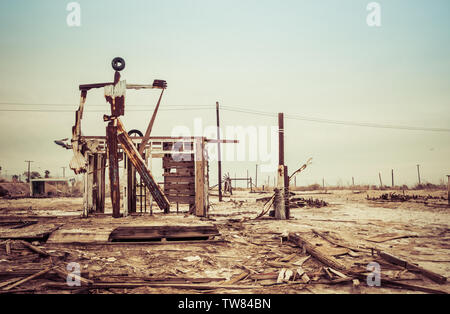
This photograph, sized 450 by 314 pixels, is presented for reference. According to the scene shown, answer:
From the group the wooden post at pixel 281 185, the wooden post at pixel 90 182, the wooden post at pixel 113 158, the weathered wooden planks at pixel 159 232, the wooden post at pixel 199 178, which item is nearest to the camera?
the weathered wooden planks at pixel 159 232

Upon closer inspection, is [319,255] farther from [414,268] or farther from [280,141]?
[280,141]

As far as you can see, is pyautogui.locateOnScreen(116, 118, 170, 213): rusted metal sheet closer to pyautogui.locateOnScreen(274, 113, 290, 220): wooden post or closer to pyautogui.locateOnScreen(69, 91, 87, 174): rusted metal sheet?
pyautogui.locateOnScreen(69, 91, 87, 174): rusted metal sheet

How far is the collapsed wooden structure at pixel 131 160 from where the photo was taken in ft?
39.4

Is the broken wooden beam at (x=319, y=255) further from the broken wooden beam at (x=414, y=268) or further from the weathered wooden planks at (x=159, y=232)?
the weathered wooden planks at (x=159, y=232)

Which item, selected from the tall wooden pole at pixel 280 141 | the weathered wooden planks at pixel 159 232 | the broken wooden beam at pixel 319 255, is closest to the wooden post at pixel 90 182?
the weathered wooden planks at pixel 159 232

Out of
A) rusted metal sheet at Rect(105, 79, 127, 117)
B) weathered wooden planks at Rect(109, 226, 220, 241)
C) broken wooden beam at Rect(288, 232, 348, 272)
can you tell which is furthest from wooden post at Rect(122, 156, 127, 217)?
broken wooden beam at Rect(288, 232, 348, 272)

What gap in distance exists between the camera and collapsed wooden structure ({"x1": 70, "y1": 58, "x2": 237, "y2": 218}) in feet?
39.4

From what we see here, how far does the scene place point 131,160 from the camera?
1191 centimetres

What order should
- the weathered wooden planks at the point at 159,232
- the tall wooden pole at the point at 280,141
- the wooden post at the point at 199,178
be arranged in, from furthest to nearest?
the tall wooden pole at the point at 280,141 → the wooden post at the point at 199,178 → the weathered wooden planks at the point at 159,232

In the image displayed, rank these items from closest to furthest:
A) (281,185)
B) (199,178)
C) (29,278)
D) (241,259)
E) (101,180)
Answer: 1. (29,278)
2. (241,259)
3. (199,178)
4. (281,185)
5. (101,180)

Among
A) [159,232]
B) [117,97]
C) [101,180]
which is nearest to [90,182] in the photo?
[101,180]

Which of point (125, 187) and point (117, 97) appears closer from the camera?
point (117, 97)
